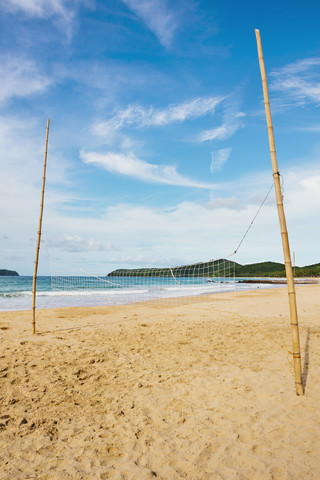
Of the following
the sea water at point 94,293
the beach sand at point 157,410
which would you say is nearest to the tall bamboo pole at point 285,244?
the beach sand at point 157,410

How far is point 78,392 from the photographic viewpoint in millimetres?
4344

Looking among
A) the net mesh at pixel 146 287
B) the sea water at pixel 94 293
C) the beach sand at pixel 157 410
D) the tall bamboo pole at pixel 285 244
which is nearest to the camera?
the beach sand at pixel 157 410

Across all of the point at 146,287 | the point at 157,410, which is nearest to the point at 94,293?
the point at 146,287

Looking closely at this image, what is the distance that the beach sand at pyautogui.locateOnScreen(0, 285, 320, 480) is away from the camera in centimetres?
278

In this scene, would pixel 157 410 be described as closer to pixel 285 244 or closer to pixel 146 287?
pixel 285 244

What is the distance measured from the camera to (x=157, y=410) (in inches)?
150

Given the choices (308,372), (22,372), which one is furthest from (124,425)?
(308,372)

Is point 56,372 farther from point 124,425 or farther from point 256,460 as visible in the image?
point 256,460

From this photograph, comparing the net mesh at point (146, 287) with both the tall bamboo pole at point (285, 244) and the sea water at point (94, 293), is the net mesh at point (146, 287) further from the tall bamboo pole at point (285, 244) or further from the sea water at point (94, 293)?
the tall bamboo pole at point (285, 244)

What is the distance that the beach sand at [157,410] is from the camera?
278 centimetres

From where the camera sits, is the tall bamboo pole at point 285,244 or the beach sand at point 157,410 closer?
the beach sand at point 157,410

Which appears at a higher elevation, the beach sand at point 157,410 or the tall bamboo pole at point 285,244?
the tall bamboo pole at point 285,244

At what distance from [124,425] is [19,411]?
4.75ft

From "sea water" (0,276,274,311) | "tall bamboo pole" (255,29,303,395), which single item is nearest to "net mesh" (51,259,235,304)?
"sea water" (0,276,274,311)
